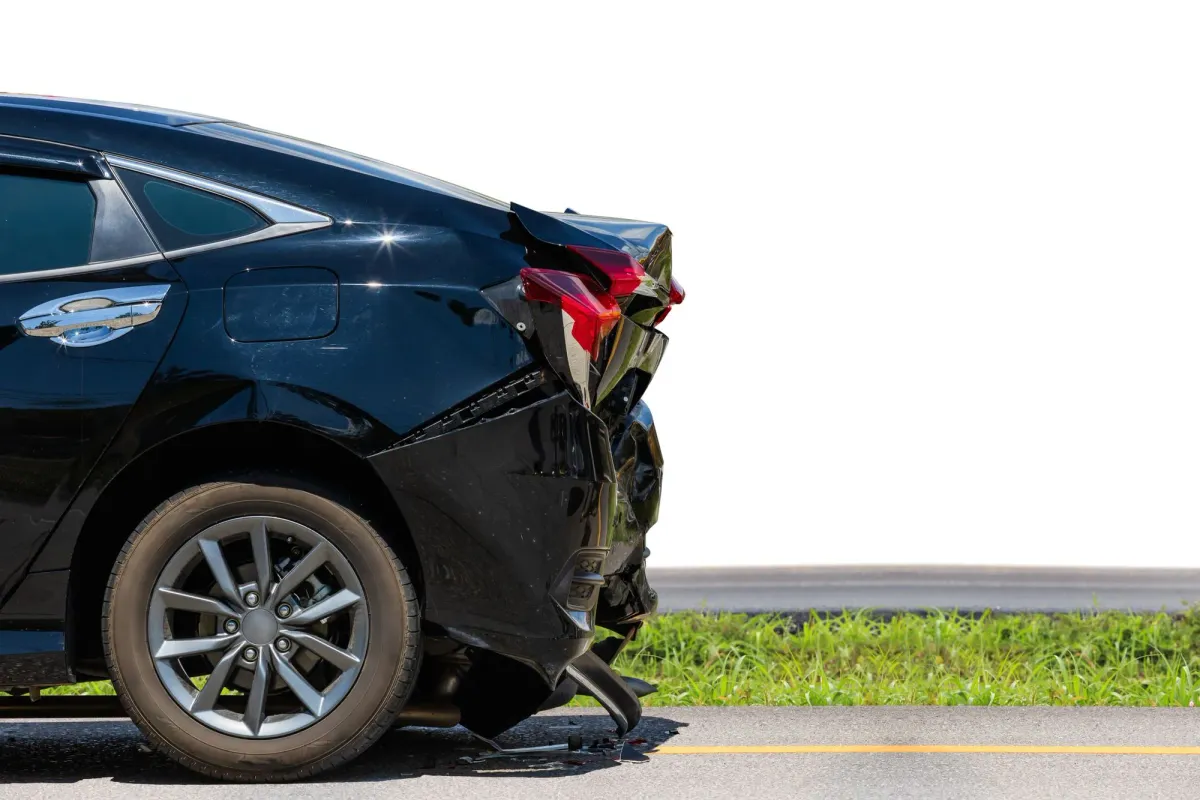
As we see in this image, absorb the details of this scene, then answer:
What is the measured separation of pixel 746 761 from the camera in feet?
16.4

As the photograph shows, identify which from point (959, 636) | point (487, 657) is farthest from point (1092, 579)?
point (487, 657)

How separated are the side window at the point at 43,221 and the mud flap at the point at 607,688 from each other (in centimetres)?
191

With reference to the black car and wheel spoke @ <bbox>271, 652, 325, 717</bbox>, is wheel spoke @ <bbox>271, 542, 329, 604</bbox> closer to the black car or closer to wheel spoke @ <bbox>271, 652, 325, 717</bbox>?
the black car

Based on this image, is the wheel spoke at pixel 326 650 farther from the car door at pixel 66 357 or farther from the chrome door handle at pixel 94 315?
the chrome door handle at pixel 94 315

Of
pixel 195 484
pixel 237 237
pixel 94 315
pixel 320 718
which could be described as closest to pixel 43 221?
pixel 94 315

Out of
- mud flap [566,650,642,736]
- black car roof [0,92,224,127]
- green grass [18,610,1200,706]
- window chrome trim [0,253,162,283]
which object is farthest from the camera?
green grass [18,610,1200,706]

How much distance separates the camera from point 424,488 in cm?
448

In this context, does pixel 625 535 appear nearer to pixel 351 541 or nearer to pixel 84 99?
pixel 351 541

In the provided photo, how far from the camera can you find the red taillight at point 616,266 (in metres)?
4.52

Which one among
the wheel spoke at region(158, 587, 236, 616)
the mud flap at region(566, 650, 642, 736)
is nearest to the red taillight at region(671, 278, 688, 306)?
the mud flap at region(566, 650, 642, 736)

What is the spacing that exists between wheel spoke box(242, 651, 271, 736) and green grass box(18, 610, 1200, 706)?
8.37 ft

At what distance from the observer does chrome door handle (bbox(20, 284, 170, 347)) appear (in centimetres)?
451

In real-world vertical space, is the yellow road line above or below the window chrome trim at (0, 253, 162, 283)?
below

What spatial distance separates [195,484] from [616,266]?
134 centimetres
